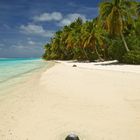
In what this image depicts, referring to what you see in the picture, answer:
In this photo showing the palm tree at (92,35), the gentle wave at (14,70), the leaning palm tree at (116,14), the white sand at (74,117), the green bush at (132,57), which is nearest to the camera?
the white sand at (74,117)

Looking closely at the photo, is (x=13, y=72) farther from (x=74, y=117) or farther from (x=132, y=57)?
(x=74, y=117)

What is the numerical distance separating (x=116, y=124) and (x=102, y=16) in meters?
30.2

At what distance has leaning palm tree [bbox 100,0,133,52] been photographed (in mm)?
32625

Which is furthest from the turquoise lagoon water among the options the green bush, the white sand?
the green bush

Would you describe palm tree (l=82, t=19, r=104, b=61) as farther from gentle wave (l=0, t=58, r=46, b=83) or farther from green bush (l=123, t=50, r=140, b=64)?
green bush (l=123, t=50, r=140, b=64)

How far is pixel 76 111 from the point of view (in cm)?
751

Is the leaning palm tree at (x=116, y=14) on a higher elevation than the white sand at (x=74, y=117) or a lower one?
higher

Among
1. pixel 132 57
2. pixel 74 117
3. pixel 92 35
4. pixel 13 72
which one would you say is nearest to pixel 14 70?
pixel 13 72

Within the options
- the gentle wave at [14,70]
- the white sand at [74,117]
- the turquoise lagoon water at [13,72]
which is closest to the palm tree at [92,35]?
the turquoise lagoon water at [13,72]

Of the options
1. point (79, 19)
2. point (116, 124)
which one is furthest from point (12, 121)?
point (79, 19)

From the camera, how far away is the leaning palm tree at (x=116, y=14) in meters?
32.6

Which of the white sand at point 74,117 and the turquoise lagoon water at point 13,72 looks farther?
the turquoise lagoon water at point 13,72

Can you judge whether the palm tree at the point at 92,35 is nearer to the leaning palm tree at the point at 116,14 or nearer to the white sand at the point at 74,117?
the leaning palm tree at the point at 116,14

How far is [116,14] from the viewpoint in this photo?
32750 mm
